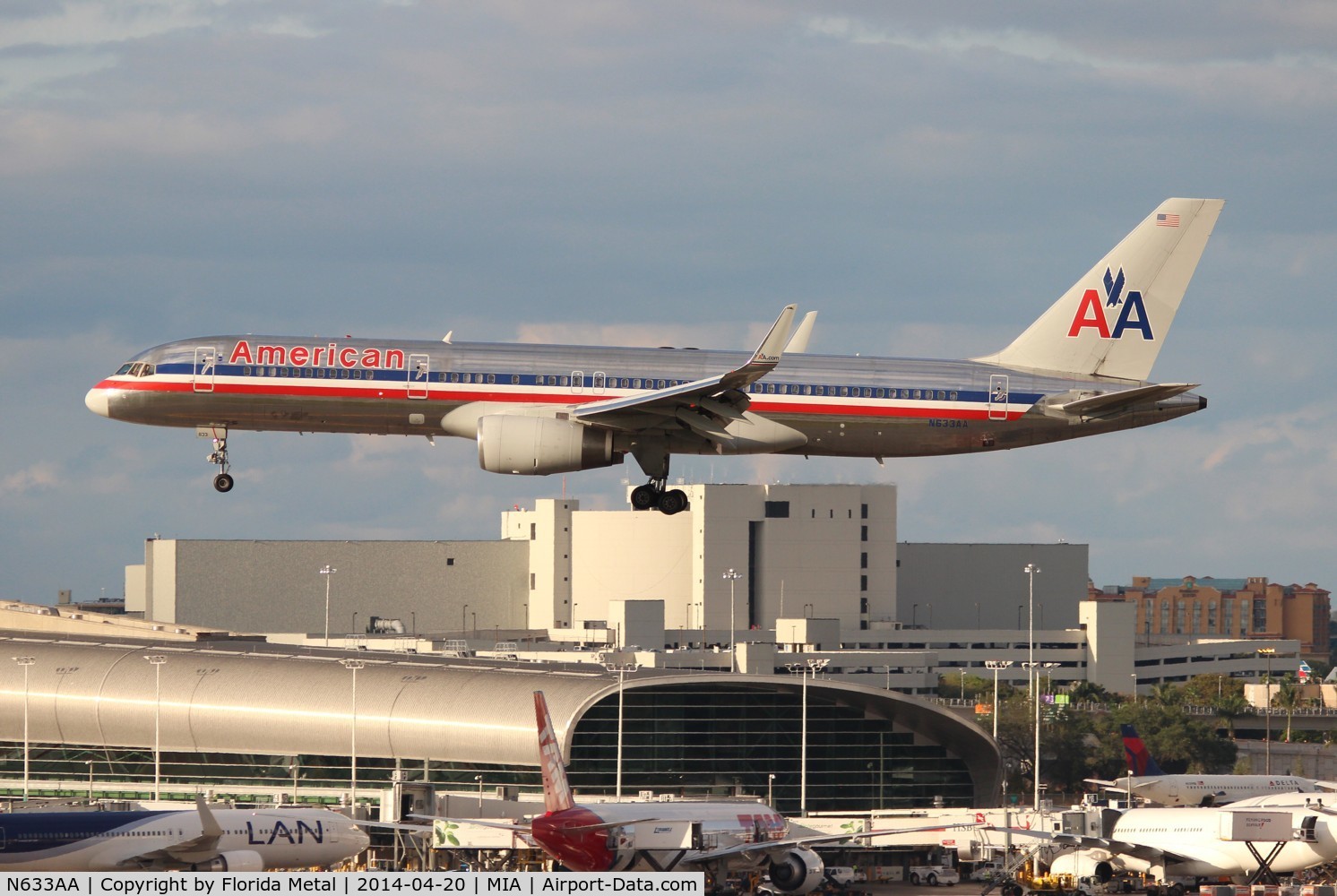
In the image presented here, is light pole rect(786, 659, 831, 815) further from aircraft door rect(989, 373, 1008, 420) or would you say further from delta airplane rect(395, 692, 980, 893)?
aircraft door rect(989, 373, 1008, 420)

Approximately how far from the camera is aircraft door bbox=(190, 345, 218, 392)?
67.0 metres

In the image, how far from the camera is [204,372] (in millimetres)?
67125

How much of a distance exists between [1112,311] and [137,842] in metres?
40.5

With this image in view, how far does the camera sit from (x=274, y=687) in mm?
117250

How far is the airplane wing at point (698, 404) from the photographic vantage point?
61.8 meters

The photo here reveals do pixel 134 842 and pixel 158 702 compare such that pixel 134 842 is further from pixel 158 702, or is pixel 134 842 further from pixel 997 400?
pixel 158 702

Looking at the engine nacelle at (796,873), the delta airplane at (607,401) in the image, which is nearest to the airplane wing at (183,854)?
the delta airplane at (607,401)

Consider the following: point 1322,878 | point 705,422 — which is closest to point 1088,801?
point 1322,878

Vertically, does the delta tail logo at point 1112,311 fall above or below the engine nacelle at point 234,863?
above

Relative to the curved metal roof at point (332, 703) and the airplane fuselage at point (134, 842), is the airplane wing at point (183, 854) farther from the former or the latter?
the curved metal roof at point (332, 703)

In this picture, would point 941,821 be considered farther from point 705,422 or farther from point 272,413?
point 272,413

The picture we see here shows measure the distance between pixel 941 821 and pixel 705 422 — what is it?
1447 inches

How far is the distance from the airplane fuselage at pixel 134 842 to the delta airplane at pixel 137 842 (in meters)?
0.03

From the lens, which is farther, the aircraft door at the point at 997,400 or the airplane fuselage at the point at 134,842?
the airplane fuselage at the point at 134,842
